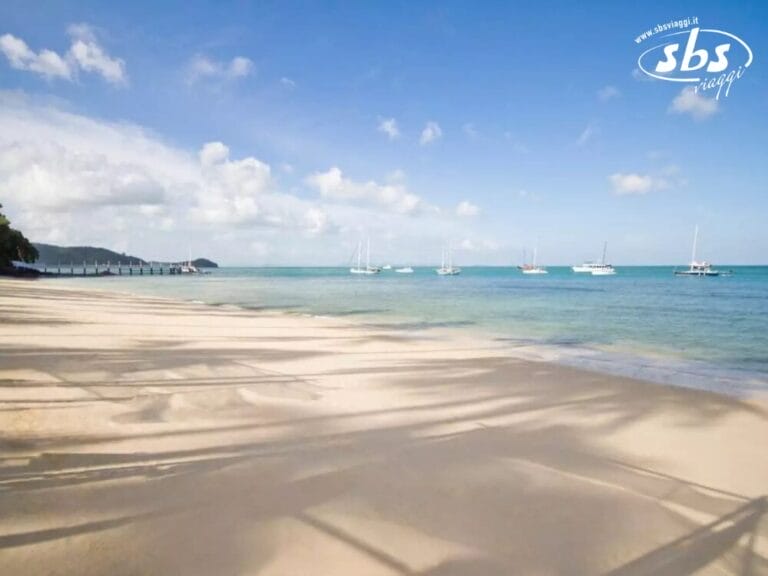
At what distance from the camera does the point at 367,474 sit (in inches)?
165

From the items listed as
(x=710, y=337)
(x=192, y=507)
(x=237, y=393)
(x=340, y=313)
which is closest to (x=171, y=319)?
(x=340, y=313)

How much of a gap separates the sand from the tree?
75.3 meters

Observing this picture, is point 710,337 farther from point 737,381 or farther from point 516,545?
point 516,545

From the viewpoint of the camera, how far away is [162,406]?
5.99 m

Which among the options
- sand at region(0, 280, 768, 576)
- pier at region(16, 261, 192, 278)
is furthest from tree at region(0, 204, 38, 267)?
sand at region(0, 280, 768, 576)

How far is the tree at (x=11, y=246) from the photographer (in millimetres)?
62478

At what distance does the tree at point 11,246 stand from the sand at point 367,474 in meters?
75.3

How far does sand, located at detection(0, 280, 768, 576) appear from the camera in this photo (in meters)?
3.00

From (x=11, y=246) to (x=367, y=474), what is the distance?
85689 millimetres

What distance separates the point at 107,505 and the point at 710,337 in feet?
69.0

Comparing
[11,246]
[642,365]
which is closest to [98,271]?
[11,246]

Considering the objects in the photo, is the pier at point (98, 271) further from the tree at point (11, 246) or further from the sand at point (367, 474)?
the sand at point (367, 474)

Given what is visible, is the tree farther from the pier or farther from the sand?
the sand

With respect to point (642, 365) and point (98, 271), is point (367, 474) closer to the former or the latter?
point (642, 365)
